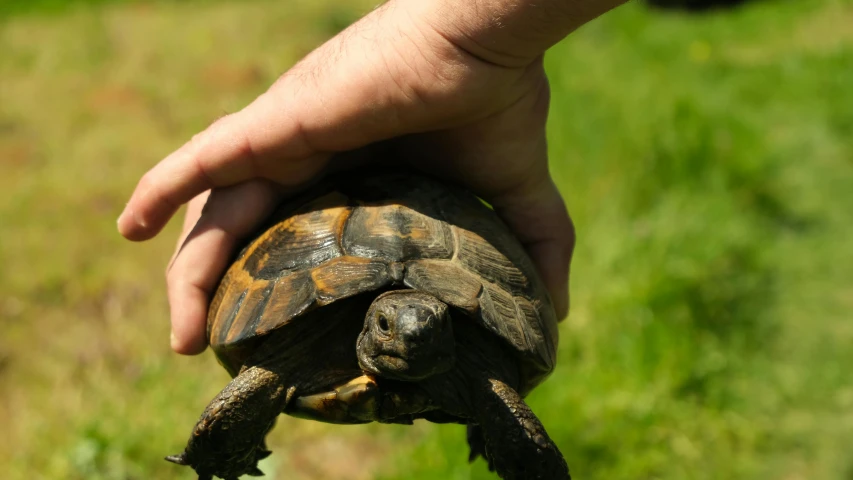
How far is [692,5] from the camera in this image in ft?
49.6

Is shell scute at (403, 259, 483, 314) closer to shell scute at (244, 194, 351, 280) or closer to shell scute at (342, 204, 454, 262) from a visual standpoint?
shell scute at (342, 204, 454, 262)

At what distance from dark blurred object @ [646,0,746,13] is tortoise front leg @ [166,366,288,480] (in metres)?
14.2

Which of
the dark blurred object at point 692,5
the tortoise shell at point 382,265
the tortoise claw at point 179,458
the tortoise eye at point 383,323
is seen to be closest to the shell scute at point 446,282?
the tortoise shell at point 382,265

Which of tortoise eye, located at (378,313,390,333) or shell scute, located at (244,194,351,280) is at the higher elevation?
shell scute, located at (244,194,351,280)

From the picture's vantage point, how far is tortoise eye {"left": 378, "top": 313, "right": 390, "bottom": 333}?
2.08m

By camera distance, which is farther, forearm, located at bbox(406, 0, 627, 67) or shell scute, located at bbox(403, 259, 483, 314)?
forearm, located at bbox(406, 0, 627, 67)

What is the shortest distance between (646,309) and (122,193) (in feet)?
15.1

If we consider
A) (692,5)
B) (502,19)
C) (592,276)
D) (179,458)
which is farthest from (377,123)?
(692,5)

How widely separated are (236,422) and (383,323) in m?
0.47

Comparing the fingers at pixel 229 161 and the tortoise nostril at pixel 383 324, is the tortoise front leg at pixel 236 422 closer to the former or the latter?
the tortoise nostril at pixel 383 324

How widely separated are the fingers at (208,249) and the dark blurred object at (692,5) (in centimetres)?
1374

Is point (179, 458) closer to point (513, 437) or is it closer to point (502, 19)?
point (513, 437)

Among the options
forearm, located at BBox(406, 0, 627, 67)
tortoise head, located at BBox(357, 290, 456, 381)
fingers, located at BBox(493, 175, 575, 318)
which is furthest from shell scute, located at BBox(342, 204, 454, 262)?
fingers, located at BBox(493, 175, 575, 318)

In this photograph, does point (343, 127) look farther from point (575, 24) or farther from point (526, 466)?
point (526, 466)
